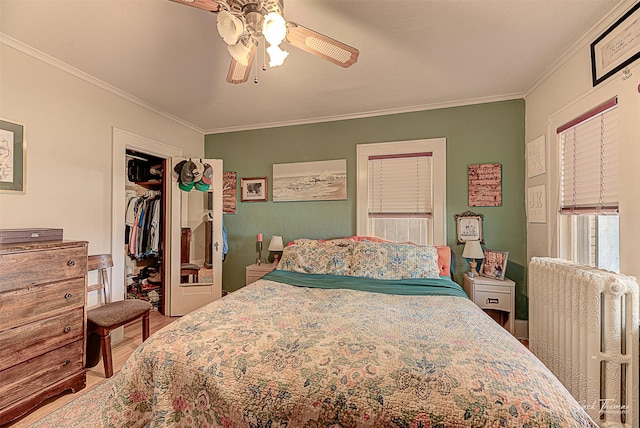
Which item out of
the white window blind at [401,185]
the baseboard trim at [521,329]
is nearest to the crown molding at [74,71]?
the white window blind at [401,185]

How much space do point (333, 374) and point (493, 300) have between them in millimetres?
2238

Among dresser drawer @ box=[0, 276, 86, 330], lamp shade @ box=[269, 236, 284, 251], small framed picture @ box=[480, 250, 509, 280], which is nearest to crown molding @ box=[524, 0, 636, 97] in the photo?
small framed picture @ box=[480, 250, 509, 280]

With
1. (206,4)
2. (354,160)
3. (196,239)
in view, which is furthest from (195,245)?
(206,4)

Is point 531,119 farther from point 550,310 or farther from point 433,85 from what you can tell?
point 550,310

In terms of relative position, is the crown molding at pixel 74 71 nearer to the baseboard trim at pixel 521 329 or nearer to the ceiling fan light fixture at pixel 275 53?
the ceiling fan light fixture at pixel 275 53

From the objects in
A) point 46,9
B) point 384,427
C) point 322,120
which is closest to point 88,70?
point 46,9

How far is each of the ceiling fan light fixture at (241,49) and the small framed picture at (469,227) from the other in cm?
261

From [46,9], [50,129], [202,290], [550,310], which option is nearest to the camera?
[46,9]

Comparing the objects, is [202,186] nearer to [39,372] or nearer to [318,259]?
[318,259]

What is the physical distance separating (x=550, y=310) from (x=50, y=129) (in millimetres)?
4027

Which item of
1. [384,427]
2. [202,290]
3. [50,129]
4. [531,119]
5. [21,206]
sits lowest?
[202,290]

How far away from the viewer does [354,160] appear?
3314 mm

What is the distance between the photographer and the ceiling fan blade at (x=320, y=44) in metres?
1.36

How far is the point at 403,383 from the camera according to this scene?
0.95m
